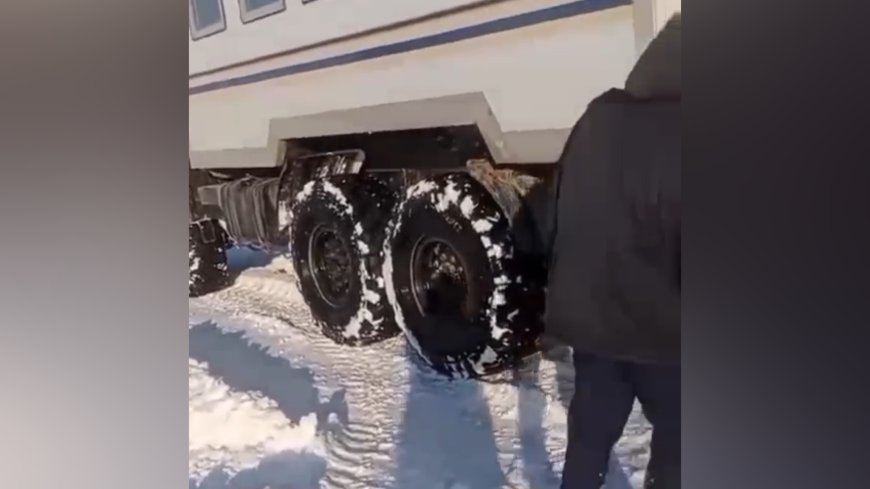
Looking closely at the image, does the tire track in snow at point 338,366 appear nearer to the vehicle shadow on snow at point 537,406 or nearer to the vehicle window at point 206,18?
the vehicle shadow on snow at point 537,406

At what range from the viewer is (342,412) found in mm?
1219

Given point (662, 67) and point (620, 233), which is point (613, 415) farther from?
point (662, 67)

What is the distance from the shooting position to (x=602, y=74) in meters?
0.95

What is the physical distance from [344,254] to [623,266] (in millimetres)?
418

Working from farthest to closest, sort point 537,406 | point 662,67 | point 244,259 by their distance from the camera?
point 244,259 < point 537,406 < point 662,67

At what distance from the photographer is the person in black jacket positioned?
91cm

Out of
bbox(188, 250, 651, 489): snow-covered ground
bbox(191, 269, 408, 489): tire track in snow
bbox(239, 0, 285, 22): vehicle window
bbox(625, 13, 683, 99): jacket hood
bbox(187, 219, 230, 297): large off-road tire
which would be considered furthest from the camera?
bbox(187, 219, 230, 297): large off-road tire

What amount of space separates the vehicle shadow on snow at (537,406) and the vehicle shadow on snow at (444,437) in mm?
43

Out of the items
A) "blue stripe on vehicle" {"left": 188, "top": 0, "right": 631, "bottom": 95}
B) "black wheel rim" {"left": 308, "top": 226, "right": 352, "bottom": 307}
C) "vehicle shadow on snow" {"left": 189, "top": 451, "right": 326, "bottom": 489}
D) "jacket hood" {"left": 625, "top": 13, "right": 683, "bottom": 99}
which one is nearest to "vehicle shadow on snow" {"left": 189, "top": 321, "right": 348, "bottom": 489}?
"vehicle shadow on snow" {"left": 189, "top": 451, "right": 326, "bottom": 489}

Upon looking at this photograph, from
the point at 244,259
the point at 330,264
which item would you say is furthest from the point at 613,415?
the point at 244,259

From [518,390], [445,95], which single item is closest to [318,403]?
[518,390]

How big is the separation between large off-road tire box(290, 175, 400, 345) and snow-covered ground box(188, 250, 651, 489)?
0.02 meters

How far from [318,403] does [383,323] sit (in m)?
0.16

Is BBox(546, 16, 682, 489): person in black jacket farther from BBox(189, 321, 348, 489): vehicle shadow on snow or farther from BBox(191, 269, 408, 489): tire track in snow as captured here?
BBox(189, 321, 348, 489): vehicle shadow on snow
